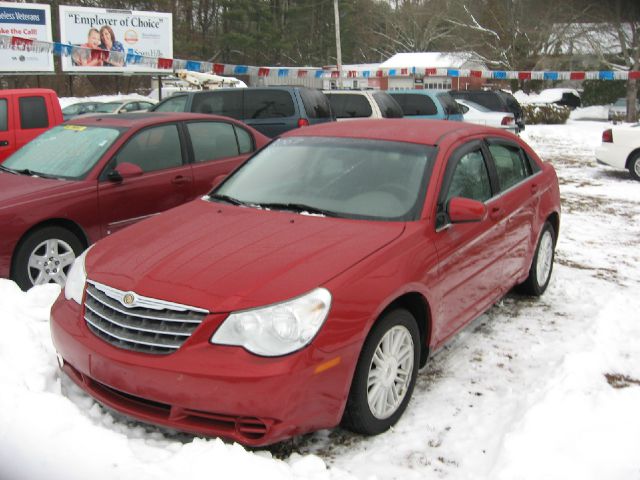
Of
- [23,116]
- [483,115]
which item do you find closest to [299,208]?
[23,116]

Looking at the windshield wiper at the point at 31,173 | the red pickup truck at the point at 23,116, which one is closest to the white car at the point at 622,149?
the red pickup truck at the point at 23,116

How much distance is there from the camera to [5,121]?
991 centimetres

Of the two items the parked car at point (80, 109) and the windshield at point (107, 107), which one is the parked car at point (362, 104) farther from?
the parked car at point (80, 109)

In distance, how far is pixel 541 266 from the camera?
229 inches

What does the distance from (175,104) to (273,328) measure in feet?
33.3

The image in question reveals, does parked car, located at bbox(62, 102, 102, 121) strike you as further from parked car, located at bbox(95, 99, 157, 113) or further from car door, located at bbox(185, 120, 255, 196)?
car door, located at bbox(185, 120, 255, 196)

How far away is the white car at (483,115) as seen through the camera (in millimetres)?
17836

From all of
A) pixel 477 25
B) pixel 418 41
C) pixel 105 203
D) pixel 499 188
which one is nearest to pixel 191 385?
pixel 499 188

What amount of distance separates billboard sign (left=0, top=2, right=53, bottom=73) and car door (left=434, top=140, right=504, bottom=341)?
2913cm

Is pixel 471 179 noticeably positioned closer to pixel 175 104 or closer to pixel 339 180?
pixel 339 180

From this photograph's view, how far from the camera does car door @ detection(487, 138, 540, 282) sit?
4914 millimetres

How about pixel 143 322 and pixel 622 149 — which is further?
pixel 622 149

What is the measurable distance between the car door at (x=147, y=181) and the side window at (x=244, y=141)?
2.87 ft

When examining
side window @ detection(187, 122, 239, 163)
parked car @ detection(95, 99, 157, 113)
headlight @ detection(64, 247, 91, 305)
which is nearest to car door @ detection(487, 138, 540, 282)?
headlight @ detection(64, 247, 91, 305)
